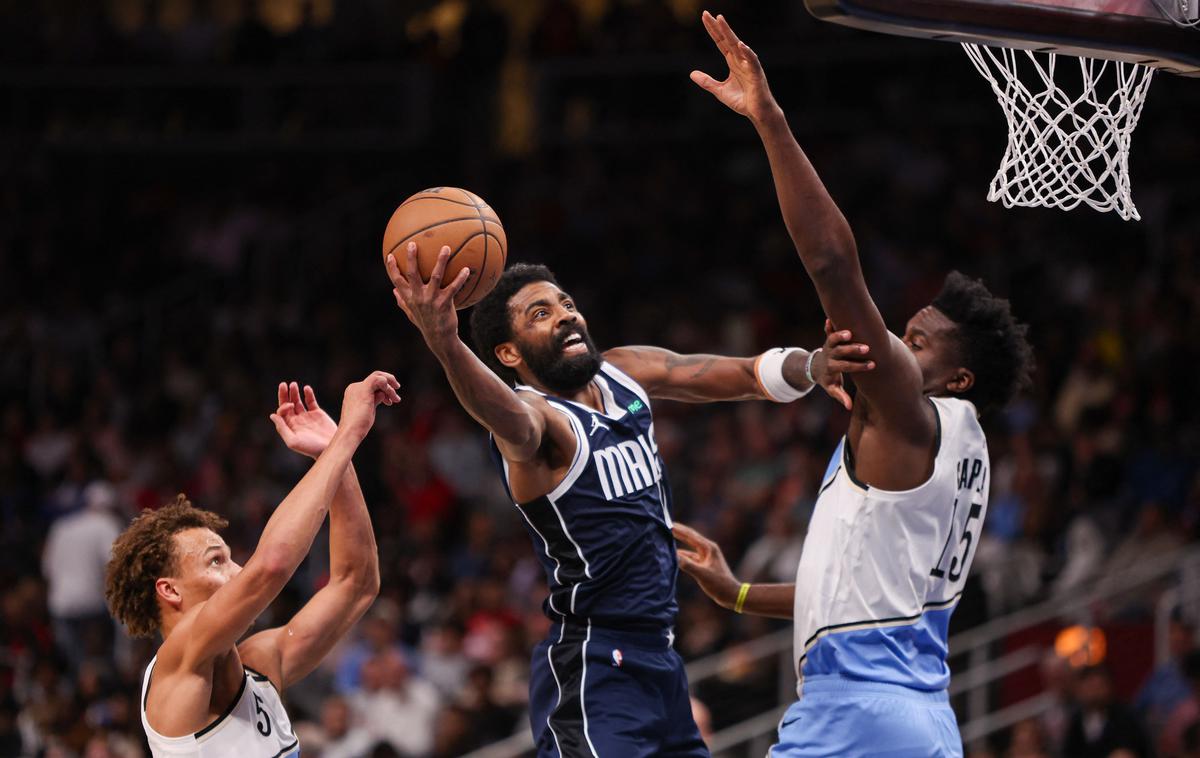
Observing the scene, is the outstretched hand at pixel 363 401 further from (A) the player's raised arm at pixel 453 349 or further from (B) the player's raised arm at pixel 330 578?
(B) the player's raised arm at pixel 330 578

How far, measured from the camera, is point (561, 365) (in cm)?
513

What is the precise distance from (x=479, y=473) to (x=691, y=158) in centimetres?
439

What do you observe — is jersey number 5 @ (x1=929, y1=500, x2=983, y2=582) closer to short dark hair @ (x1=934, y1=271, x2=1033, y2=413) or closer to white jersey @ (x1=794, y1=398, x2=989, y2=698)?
white jersey @ (x1=794, y1=398, x2=989, y2=698)

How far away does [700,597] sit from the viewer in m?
9.94

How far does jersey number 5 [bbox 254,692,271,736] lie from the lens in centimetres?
435

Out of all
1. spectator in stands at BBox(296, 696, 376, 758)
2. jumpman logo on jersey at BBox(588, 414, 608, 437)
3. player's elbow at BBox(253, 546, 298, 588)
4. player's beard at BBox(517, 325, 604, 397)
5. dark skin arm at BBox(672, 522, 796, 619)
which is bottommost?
spectator in stands at BBox(296, 696, 376, 758)

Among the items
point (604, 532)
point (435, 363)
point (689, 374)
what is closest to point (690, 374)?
point (689, 374)

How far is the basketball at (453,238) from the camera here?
15.4ft

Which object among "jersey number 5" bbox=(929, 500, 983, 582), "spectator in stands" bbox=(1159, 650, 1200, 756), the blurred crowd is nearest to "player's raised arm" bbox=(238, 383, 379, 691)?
"jersey number 5" bbox=(929, 500, 983, 582)

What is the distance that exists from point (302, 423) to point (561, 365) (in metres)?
0.83

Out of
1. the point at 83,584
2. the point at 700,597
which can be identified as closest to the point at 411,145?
the point at 83,584

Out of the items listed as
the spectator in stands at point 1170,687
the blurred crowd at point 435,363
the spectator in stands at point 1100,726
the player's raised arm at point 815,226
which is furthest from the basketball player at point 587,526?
the spectator in stands at point 1170,687

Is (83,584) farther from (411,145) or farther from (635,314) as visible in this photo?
(411,145)

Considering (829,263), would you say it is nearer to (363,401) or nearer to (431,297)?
(431,297)
